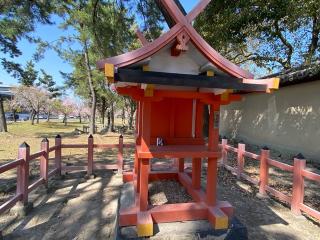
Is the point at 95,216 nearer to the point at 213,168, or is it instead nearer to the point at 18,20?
the point at 213,168

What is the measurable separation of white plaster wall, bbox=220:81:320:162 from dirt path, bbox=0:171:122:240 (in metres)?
6.95

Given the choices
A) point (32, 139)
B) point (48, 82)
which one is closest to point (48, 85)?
point (48, 82)

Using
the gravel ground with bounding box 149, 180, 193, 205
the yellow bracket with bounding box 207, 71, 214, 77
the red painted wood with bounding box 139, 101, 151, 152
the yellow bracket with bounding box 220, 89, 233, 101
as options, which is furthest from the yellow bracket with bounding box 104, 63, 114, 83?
the gravel ground with bounding box 149, 180, 193, 205

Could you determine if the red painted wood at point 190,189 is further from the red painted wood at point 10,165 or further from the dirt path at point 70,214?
the red painted wood at point 10,165

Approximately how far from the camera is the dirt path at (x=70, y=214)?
413cm

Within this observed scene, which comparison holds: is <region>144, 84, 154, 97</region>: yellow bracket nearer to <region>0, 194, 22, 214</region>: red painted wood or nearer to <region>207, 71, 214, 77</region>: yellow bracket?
<region>207, 71, 214, 77</region>: yellow bracket

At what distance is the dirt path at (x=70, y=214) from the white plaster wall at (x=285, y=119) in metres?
6.95

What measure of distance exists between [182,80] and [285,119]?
8724 millimetres

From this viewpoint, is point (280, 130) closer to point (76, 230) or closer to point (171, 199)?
point (171, 199)

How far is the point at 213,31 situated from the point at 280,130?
495cm

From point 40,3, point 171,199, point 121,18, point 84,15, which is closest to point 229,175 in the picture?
point 171,199

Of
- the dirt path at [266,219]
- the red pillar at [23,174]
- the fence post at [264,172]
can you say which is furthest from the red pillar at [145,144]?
the fence post at [264,172]

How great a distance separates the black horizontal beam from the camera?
3090 mm

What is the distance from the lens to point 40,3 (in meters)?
10.2
